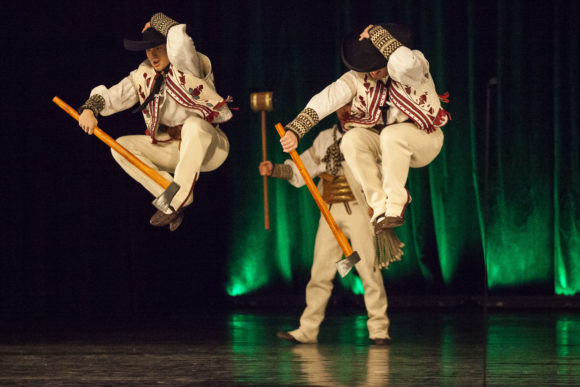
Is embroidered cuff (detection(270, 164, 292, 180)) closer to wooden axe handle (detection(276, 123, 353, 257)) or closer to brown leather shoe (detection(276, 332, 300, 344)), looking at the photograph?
brown leather shoe (detection(276, 332, 300, 344))

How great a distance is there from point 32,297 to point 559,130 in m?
4.19

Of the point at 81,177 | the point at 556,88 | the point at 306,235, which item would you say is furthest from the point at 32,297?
the point at 556,88

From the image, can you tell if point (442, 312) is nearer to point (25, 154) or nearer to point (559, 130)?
point (559, 130)

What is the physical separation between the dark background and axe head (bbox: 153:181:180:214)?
3.36 metres

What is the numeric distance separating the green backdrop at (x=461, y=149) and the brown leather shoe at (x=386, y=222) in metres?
3.95

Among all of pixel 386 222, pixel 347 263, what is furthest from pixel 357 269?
pixel 386 222

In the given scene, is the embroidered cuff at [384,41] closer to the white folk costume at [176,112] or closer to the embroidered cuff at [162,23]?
the white folk costume at [176,112]

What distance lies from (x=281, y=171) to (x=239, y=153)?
8.81 ft

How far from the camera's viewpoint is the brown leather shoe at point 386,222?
3600 mm

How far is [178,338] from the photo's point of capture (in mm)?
5750

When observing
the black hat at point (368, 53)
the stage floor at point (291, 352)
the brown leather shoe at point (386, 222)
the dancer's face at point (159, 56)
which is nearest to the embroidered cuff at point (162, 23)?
the dancer's face at point (159, 56)

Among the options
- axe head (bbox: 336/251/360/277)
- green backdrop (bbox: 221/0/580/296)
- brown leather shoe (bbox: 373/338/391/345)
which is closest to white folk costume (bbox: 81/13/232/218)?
axe head (bbox: 336/251/360/277)

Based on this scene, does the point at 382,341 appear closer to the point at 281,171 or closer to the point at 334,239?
the point at 334,239

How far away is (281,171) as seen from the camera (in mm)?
5176
